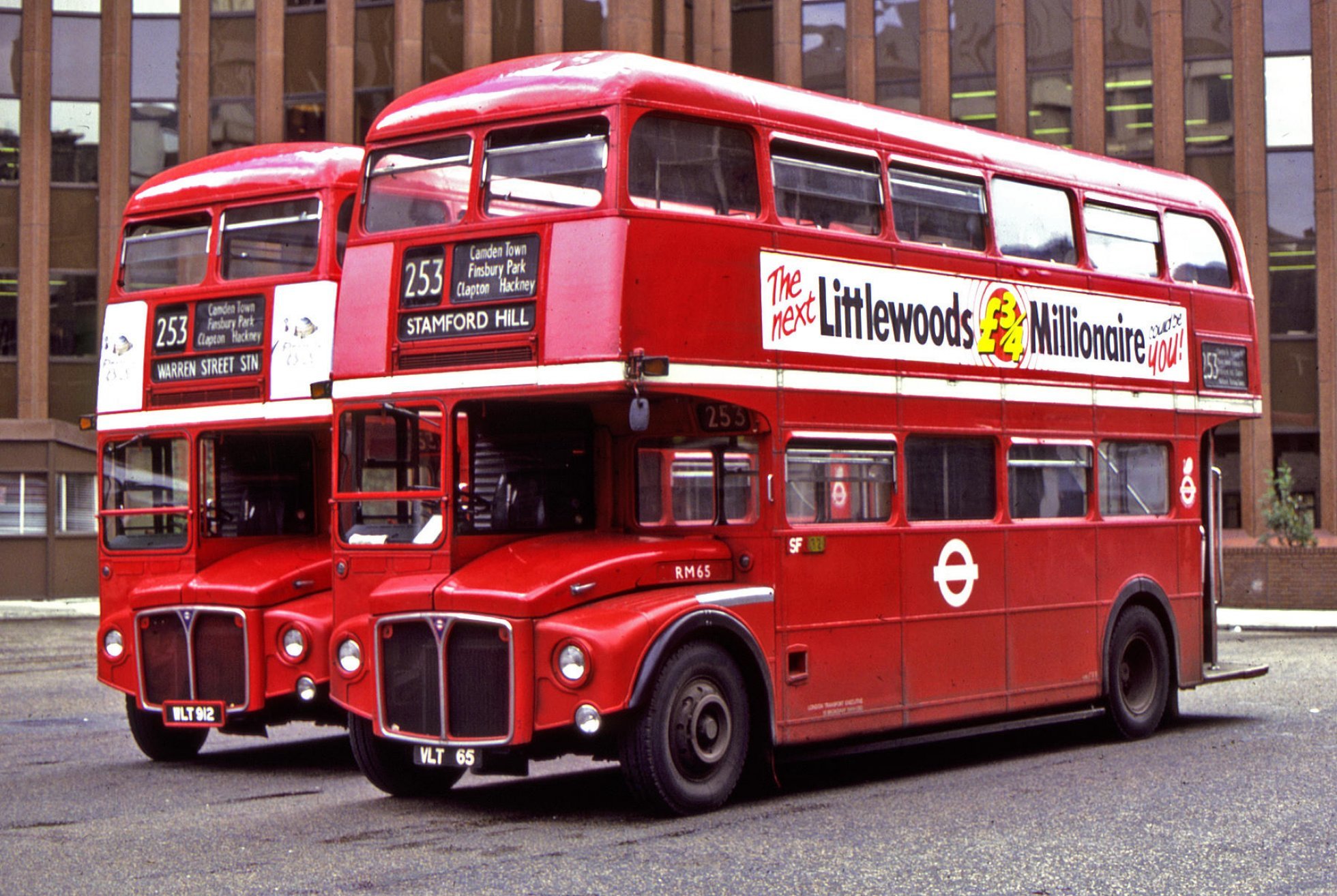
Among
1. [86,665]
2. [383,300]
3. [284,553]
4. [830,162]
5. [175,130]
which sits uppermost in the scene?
[175,130]

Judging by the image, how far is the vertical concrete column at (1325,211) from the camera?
36.7m

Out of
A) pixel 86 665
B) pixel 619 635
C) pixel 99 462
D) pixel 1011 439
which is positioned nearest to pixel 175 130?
pixel 86 665

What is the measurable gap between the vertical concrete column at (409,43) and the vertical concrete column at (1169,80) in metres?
14.7

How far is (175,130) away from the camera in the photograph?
3944cm

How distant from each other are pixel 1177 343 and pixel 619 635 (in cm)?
715

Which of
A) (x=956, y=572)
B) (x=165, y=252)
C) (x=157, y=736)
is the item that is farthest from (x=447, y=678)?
(x=165, y=252)

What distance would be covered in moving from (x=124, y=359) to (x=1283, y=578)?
891 inches

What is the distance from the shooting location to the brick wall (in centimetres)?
3127

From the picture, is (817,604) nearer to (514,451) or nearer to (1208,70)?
(514,451)

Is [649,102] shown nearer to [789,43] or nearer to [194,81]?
[789,43]

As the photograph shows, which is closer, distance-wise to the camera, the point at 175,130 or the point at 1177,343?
the point at 1177,343

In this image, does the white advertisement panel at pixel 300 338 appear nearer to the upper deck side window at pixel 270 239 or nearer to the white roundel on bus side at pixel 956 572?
the upper deck side window at pixel 270 239

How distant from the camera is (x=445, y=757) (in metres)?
10.2

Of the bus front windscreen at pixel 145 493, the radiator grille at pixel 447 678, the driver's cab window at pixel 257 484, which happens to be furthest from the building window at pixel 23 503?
the radiator grille at pixel 447 678
